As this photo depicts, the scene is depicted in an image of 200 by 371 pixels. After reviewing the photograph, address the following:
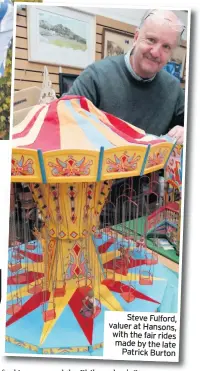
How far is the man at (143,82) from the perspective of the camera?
4.54 ft

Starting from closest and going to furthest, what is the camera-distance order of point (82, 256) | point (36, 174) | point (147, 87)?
1. point (36, 174)
2. point (147, 87)
3. point (82, 256)

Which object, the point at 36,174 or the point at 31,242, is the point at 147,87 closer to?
the point at 36,174

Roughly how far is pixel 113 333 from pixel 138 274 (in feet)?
1.14

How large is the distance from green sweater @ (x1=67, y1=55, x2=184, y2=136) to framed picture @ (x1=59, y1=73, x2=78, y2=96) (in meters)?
0.02

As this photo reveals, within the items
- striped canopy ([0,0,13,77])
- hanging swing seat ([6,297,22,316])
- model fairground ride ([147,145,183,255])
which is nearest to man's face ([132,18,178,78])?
model fairground ride ([147,145,183,255])

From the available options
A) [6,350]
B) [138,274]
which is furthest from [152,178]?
[6,350]

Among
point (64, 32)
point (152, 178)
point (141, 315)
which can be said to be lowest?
point (141, 315)

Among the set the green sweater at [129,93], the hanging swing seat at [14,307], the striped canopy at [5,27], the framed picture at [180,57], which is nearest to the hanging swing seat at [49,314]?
the hanging swing seat at [14,307]

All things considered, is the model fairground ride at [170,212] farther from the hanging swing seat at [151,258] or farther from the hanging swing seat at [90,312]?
the hanging swing seat at [90,312]

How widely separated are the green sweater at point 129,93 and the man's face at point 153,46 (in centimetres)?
5

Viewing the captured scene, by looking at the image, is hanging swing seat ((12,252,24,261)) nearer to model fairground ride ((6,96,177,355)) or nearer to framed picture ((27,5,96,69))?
model fairground ride ((6,96,177,355))

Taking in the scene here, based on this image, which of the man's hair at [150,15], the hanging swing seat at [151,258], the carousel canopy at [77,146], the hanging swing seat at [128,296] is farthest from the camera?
the hanging swing seat at [151,258]

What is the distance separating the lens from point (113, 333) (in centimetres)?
141

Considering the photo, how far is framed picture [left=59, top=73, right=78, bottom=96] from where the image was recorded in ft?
4.66
